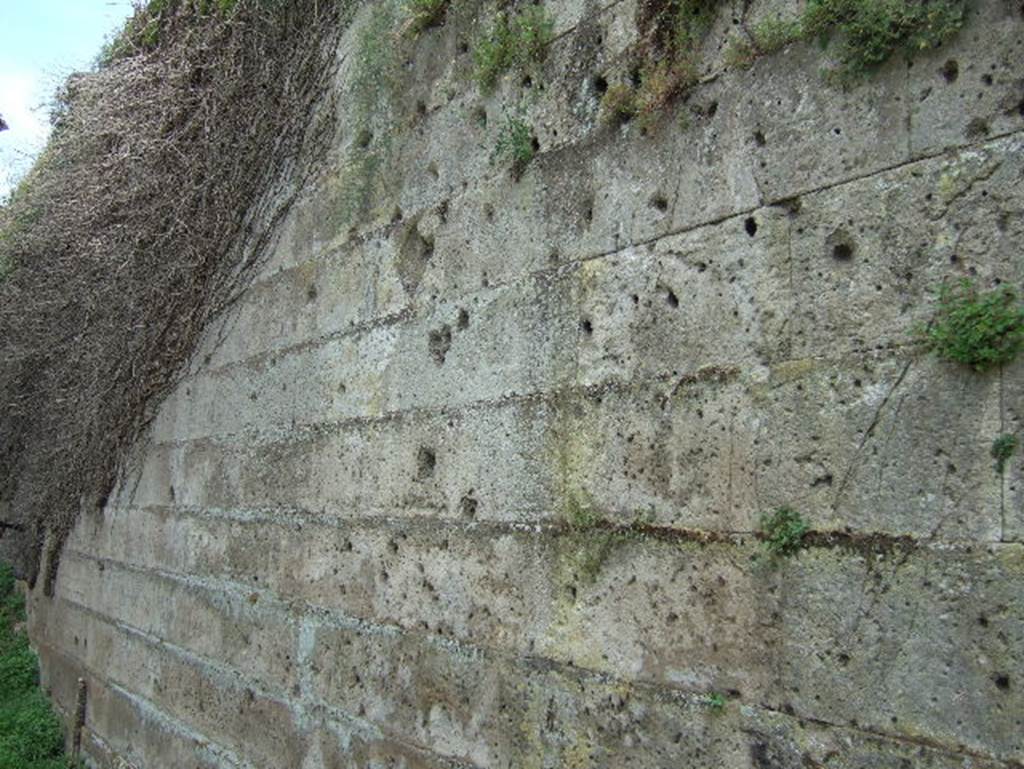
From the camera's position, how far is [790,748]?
7.14 feet

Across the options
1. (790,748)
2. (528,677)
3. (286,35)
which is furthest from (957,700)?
(286,35)

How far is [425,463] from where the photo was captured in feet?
10.9

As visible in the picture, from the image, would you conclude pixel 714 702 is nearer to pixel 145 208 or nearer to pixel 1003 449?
pixel 1003 449

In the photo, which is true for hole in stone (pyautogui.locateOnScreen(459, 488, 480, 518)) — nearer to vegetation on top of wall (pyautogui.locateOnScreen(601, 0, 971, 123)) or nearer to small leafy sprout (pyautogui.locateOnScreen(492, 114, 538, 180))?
small leafy sprout (pyautogui.locateOnScreen(492, 114, 538, 180))

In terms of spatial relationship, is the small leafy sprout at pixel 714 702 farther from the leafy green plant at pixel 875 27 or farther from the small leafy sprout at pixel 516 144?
the small leafy sprout at pixel 516 144

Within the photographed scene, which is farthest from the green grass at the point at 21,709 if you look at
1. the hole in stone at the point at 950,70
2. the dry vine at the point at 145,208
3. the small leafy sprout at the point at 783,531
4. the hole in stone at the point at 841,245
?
the hole in stone at the point at 950,70

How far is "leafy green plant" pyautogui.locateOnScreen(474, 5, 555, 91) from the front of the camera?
308cm

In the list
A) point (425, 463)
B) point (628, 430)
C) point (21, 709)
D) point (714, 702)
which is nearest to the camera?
point (714, 702)

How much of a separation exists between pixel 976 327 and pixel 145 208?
4931mm

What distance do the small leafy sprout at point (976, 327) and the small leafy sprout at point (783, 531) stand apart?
51 centimetres

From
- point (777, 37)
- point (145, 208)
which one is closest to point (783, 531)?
point (777, 37)

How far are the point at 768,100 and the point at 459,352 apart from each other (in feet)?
4.39

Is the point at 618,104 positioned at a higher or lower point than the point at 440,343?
higher

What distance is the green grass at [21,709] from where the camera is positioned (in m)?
6.66
